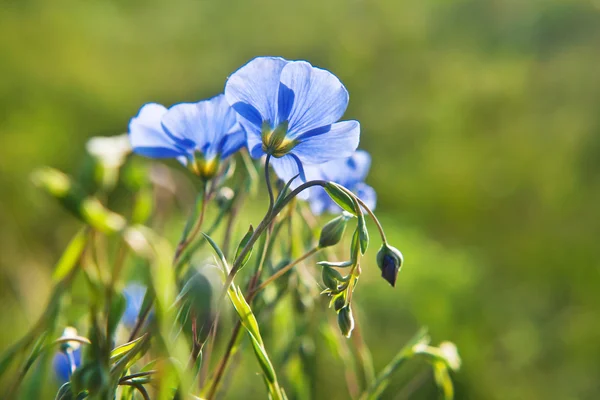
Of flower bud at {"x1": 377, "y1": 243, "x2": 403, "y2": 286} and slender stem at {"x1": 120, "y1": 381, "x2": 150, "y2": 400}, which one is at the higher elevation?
flower bud at {"x1": 377, "y1": 243, "x2": 403, "y2": 286}

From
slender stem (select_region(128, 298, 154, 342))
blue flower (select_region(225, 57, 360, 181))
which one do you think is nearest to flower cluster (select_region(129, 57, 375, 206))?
blue flower (select_region(225, 57, 360, 181))

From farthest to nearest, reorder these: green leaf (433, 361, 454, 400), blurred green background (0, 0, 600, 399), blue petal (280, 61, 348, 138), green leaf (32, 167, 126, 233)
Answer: blurred green background (0, 0, 600, 399) < green leaf (433, 361, 454, 400) < blue petal (280, 61, 348, 138) < green leaf (32, 167, 126, 233)

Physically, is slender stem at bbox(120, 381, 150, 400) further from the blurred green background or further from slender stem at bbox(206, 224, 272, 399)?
the blurred green background

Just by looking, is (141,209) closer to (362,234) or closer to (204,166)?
(204,166)

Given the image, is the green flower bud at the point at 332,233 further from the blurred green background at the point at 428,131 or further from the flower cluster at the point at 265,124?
the blurred green background at the point at 428,131

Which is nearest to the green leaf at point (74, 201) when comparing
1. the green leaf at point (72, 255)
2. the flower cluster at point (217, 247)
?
the flower cluster at point (217, 247)

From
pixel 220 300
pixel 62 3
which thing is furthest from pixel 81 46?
pixel 220 300

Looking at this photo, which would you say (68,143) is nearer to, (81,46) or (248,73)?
(81,46)
